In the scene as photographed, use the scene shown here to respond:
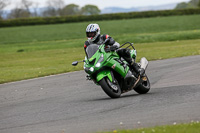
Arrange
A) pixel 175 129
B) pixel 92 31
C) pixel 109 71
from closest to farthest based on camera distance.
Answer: pixel 175 129
pixel 109 71
pixel 92 31

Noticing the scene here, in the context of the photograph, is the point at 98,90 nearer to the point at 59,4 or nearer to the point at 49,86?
the point at 49,86

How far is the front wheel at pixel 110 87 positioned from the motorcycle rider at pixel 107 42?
789 mm

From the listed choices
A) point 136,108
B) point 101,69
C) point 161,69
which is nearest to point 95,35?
point 101,69

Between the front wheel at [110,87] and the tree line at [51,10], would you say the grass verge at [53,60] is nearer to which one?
the front wheel at [110,87]

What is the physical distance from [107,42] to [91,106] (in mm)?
1632

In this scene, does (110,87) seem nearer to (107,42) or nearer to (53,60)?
(107,42)

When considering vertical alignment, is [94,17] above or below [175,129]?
below

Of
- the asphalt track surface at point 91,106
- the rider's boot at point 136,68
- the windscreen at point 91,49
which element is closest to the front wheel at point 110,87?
the asphalt track surface at point 91,106

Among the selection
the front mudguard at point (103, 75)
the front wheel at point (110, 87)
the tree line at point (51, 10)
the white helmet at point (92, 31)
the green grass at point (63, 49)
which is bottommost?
the tree line at point (51, 10)

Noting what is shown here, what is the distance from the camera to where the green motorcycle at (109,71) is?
920 cm

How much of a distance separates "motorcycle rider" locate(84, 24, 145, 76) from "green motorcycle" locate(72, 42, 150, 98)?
92mm

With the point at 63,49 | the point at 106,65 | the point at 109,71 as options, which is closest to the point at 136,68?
the point at 109,71

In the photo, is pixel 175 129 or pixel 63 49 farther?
pixel 63 49

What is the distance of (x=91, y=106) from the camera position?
875cm
